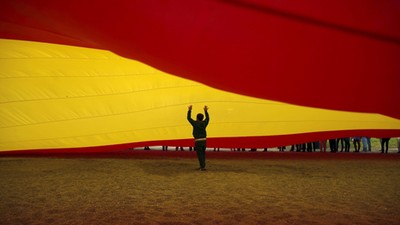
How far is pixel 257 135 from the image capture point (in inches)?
359

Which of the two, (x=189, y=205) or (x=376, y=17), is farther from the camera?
(x=189, y=205)

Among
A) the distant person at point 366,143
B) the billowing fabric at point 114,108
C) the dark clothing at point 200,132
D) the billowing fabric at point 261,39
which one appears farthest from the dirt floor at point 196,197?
the distant person at point 366,143

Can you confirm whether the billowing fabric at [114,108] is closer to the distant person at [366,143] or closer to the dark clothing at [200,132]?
the dark clothing at [200,132]

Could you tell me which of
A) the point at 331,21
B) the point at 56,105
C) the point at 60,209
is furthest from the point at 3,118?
the point at 331,21

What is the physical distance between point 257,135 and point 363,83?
423 centimetres

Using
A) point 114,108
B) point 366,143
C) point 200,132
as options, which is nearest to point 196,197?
point 200,132

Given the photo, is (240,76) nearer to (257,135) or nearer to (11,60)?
(257,135)

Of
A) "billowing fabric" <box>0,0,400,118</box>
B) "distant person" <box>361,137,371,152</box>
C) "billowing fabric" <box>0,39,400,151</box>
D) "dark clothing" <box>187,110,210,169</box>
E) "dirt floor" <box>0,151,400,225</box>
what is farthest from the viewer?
"distant person" <box>361,137,371,152</box>

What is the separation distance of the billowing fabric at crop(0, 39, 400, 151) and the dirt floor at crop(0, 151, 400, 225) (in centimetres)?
159

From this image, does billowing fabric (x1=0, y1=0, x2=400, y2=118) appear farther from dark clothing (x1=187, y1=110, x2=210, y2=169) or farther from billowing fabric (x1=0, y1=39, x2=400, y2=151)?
billowing fabric (x1=0, y1=39, x2=400, y2=151)

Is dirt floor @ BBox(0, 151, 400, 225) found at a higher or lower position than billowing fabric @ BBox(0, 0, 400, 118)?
lower

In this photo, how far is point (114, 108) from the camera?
8320mm

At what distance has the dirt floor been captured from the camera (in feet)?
11.1

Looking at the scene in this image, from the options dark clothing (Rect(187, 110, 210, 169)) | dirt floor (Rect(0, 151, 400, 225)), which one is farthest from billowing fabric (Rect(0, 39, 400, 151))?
dirt floor (Rect(0, 151, 400, 225))
